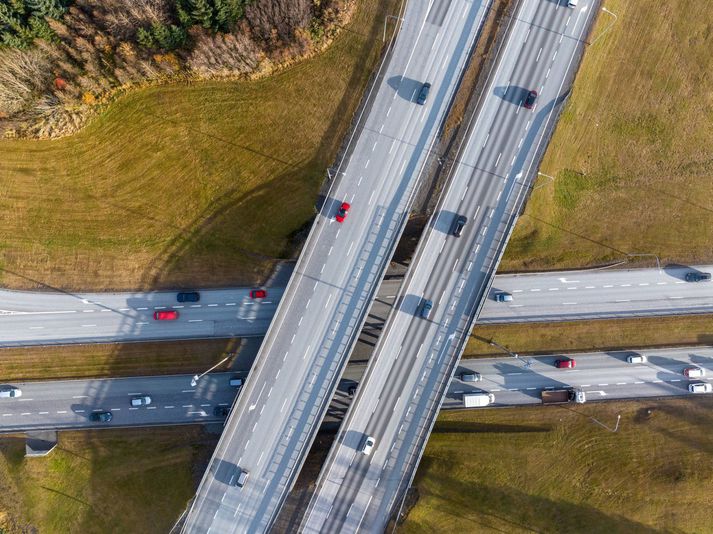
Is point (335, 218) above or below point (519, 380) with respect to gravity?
above

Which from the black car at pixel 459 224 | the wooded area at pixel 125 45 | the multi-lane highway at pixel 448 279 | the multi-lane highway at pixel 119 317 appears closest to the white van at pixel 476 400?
the multi-lane highway at pixel 448 279

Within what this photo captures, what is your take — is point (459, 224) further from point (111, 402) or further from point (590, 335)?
point (111, 402)

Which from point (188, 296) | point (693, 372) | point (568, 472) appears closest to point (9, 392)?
point (188, 296)

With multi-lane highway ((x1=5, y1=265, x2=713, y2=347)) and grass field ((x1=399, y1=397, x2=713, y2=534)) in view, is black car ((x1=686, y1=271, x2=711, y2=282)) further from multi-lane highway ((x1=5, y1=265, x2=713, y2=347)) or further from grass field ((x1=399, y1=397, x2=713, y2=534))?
grass field ((x1=399, y1=397, x2=713, y2=534))

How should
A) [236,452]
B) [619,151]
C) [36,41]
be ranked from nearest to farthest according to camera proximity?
1. [236,452]
2. [36,41]
3. [619,151]

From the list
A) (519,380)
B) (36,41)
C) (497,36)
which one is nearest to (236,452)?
(519,380)

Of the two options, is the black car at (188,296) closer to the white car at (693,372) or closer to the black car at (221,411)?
the black car at (221,411)

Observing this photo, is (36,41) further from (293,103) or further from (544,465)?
(544,465)

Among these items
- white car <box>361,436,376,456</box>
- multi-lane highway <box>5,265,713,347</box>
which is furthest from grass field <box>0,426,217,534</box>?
white car <box>361,436,376,456</box>
